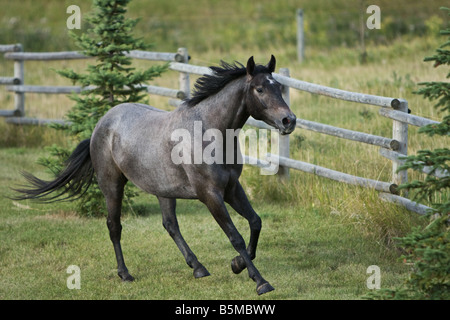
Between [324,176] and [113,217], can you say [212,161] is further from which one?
[324,176]

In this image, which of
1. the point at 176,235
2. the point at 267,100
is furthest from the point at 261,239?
the point at 267,100

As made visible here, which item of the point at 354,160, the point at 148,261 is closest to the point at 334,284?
the point at 148,261

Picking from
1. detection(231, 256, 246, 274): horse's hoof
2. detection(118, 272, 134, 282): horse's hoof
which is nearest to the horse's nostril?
detection(231, 256, 246, 274): horse's hoof

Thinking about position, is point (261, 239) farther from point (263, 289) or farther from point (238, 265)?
point (263, 289)

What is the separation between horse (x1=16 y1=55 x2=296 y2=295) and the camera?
561 centimetres

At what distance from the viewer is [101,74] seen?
27.1 ft

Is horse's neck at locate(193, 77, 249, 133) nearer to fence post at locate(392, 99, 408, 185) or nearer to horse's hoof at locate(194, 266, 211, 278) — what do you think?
horse's hoof at locate(194, 266, 211, 278)

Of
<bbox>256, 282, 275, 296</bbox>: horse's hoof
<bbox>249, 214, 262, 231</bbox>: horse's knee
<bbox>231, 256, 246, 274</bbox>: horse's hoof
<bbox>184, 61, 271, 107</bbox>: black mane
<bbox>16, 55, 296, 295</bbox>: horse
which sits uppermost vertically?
<bbox>184, 61, 271, 107</bbox>: black mane

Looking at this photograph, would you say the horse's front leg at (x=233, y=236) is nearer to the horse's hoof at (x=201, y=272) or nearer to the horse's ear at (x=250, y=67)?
the horse's hoof at (x=201, y=272)

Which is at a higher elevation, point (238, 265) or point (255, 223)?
point (255, 223)

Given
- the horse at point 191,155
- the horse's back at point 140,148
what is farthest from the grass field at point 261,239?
the horse's back at point 140,148

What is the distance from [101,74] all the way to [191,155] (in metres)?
2.89

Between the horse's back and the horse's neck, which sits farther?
the horse's back

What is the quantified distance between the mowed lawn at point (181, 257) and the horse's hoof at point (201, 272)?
5 cm
